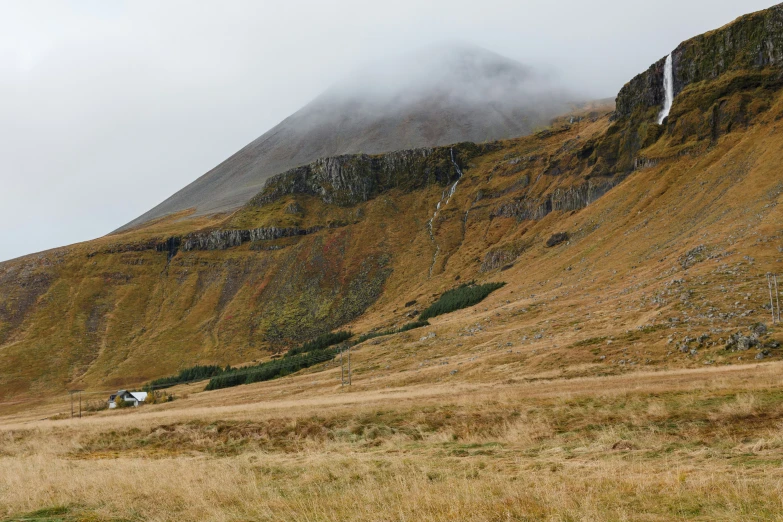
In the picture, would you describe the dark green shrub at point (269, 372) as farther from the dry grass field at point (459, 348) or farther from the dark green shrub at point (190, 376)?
the dark green shrub at point (190, 376)

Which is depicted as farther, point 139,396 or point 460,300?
point 460,300

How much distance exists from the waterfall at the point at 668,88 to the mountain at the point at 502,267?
104cm

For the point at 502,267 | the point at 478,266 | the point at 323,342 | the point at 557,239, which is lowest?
the point at 323,342

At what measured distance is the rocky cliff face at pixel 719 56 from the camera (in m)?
109

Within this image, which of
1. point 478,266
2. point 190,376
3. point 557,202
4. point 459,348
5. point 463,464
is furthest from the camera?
point 557,202

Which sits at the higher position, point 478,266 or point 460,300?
point 478,266

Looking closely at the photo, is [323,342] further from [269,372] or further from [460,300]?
[460,300]

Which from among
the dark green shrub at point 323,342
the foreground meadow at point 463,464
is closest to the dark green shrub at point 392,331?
the dark green shrub at point 323,342

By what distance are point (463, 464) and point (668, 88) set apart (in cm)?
14232

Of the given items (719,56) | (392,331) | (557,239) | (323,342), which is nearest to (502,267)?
(557,239)

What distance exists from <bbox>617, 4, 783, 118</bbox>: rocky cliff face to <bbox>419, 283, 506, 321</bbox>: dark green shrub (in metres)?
68.6

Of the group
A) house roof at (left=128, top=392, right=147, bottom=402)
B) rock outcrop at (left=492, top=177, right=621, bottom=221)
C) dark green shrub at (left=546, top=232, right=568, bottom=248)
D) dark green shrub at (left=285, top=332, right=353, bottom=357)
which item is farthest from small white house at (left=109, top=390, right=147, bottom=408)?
rock outcrop at (left=492, top=177, right=621, bottom=221)

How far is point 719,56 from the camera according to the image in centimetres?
11738

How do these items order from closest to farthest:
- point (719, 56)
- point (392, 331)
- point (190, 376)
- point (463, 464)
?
point (463, 464), point (392, 331), point (190, 376), point (719, 56)
